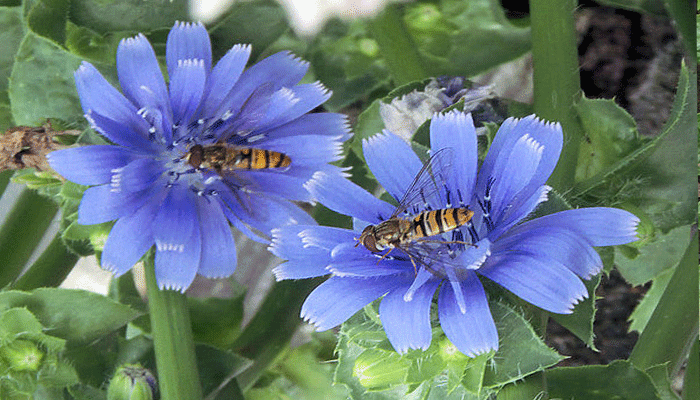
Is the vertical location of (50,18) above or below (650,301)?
above

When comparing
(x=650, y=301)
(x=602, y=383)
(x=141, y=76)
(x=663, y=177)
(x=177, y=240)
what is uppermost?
(x=141, y=76)

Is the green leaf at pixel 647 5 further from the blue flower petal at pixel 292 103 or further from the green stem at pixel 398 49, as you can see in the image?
the blue flower petal at pixel 292 103

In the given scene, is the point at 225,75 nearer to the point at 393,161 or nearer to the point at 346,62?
the point at 393,161

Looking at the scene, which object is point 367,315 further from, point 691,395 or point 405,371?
point 691,395

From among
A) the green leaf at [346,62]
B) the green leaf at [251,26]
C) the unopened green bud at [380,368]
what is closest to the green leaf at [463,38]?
the green leaf at [346,62]

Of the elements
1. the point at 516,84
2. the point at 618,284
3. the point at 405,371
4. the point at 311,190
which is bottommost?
the point at 618,284

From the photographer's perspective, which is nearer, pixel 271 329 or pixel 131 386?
pixel 131 386

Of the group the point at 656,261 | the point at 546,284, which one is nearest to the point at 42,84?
the point at 546,284

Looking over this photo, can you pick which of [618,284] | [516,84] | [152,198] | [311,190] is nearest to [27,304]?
[152,198]
